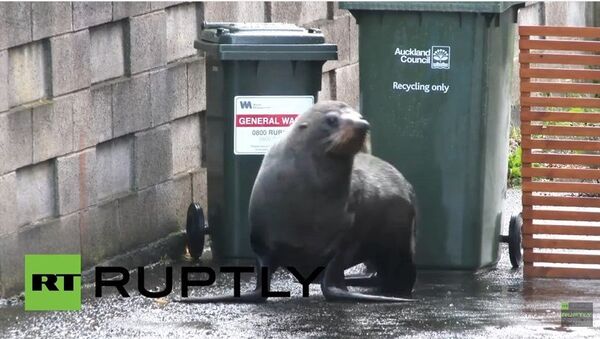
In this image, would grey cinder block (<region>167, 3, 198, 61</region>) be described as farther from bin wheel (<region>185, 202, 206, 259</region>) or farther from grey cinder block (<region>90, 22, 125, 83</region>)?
bin wheel (<region>185, 202, 206, 259</region>)

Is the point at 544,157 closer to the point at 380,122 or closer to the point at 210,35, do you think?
the point at 380,122

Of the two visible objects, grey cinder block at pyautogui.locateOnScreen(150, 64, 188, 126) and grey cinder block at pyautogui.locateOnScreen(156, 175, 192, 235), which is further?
grey cinder block at pyautogui.locateOnScreen(156, 175, 192, 235)

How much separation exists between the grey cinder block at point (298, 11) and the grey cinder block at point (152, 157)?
139cm

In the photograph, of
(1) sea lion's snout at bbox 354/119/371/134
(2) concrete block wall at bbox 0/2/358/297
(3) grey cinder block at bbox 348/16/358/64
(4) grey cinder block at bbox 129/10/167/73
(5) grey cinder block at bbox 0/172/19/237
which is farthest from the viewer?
(3) grey cinder block at bbox 348/16/358/64

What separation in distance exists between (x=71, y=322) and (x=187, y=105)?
7.32ft

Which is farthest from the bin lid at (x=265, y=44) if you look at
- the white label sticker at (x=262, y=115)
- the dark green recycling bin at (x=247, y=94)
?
the white label sticker at (x=262, y=115)

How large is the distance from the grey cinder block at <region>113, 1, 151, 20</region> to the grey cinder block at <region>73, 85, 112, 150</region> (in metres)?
0.42

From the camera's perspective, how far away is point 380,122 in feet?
27.0

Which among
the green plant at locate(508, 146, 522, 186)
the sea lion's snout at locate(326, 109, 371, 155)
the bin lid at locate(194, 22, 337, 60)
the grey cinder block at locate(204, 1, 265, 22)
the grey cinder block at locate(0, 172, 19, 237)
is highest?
the grey cinder block at locate(204, 1, 265, 22)

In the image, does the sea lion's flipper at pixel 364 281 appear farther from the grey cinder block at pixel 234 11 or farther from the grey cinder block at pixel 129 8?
the grey cinder block at pixel 234 11

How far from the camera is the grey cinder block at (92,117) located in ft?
26.2

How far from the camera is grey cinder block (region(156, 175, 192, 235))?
8787 mm

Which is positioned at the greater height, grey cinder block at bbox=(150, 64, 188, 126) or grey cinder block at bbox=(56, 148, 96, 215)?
grey cinder block at bbox=(150, 64, 188, 126)

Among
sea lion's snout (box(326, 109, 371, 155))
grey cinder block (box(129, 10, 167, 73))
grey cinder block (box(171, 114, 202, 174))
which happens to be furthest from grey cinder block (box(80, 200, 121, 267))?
sea lion's snout (box(326, 109, 371, 155))
